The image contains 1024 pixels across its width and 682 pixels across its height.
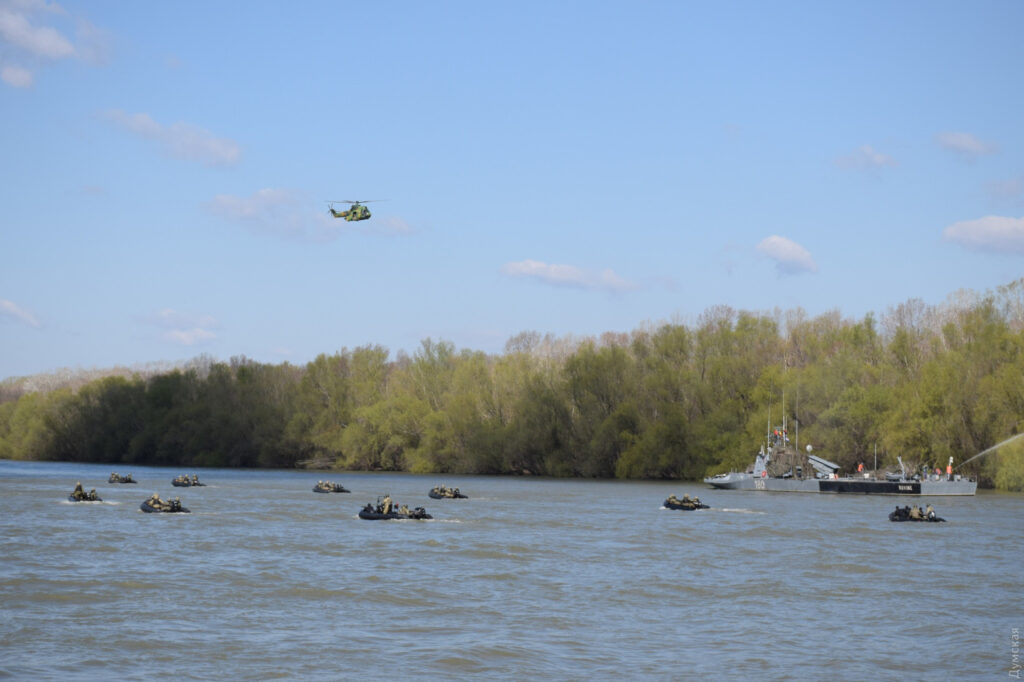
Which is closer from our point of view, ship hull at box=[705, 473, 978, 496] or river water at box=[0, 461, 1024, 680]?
river water at box=[0, 461, 1024, 680]

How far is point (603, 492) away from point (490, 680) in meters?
65.3

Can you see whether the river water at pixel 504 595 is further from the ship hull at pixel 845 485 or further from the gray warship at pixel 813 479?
the gray warship at pixel 813 479

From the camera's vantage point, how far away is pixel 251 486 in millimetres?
96062

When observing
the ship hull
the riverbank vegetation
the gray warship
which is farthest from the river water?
the riverbank vegetation

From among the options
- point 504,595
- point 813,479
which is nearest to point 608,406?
point 813,479

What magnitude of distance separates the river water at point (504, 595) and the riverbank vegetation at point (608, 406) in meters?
32.0

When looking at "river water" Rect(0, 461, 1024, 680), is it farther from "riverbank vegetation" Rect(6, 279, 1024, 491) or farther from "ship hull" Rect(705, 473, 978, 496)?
"riverbank vegetation" Rect(6, 279, 1024, 491)

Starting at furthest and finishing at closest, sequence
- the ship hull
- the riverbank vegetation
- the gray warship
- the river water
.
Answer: the riverbank vegetation → the gray warship → the ship hull → the river water

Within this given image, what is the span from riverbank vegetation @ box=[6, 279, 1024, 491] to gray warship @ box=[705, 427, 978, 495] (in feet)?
16.7

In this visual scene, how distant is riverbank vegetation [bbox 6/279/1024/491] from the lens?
9619 centimetres

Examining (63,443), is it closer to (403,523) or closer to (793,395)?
(793,395)

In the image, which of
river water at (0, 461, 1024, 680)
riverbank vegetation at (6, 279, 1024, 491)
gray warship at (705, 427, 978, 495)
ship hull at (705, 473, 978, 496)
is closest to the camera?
river water at (0, 461, 1024, 680)

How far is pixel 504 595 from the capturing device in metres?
35.8

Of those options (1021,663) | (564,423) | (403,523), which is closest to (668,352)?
(564,423)
